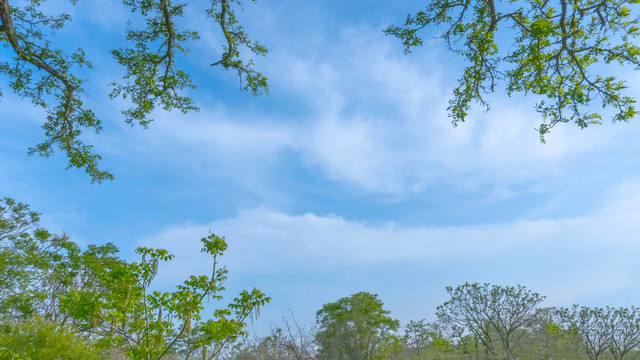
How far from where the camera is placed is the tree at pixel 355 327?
85.4 feet

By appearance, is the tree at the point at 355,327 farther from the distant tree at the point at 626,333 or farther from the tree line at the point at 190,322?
the distant tree at the point at 626,333

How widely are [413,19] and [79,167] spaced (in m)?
7.67

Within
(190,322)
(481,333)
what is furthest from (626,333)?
(190,322)

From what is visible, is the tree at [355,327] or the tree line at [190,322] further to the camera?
the tree at [355,327]

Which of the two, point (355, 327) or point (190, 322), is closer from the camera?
point (190, 322)

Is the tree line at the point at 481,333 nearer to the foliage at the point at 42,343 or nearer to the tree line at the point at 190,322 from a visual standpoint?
the tree line at the point at 190,322

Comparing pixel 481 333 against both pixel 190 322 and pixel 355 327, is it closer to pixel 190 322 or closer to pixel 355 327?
pixel 355 327

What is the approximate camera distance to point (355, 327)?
26.8 meters

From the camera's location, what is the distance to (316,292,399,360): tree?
26031 mm

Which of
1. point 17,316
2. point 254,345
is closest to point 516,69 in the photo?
point 254,345

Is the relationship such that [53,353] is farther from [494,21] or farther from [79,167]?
[494,21]

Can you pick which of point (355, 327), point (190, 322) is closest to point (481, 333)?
point (355, 327)

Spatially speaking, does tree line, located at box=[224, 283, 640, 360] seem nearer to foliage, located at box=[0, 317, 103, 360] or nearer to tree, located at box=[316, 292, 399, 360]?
tree, located at box=[316, 292, 399, 360]

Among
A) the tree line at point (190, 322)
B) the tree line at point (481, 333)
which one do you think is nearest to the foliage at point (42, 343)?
the tree line at point (190, 322)
